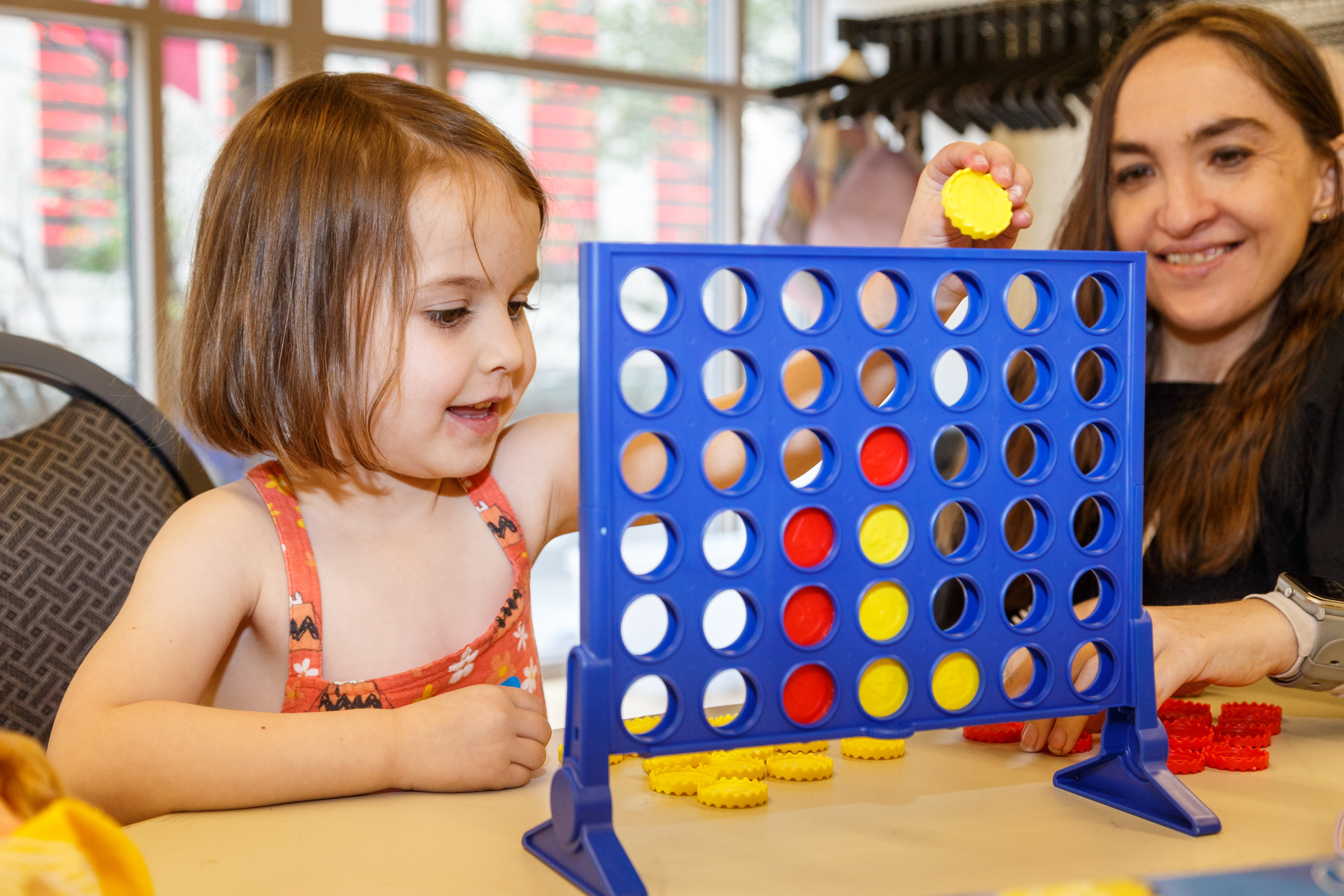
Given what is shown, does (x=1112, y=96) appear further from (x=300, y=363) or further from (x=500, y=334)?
(x=300, y=363)

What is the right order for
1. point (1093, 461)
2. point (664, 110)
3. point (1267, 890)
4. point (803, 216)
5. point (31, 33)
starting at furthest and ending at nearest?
point (664, 110) → point (803, 216) → point (31, 33) → point (1093, 461) → point (1267, 890)

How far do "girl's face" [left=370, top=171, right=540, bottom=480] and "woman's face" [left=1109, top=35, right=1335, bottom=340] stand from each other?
0.69 m

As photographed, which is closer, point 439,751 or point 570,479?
point 439,751

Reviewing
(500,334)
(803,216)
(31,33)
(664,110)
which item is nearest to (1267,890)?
(500,334)

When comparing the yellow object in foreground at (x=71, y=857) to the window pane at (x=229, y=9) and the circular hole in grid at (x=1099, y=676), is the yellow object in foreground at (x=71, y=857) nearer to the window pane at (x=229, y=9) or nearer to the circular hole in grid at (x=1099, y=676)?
the circular hole in grid at (x=1099, y=676)

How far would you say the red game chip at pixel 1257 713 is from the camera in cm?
78

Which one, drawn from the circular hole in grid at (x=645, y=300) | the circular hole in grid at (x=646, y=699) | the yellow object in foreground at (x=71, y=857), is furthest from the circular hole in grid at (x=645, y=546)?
the yellow object in foreground at (x=71, y=857)

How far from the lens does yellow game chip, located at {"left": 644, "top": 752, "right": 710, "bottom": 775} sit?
671 mm

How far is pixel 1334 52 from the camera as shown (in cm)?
177

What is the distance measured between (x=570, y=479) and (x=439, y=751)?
1.25ft

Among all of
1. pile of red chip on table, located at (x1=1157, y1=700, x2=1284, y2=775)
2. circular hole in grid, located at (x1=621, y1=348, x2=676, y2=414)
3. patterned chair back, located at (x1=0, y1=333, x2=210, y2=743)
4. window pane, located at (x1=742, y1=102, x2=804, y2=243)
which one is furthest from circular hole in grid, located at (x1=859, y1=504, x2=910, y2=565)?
window pane, located at (x1=742, y1=102, x2=804, y2=243)

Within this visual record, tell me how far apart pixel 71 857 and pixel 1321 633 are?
0.76 metres

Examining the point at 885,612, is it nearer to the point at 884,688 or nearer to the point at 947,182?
the point at 884,688

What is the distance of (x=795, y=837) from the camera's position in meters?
0.57
